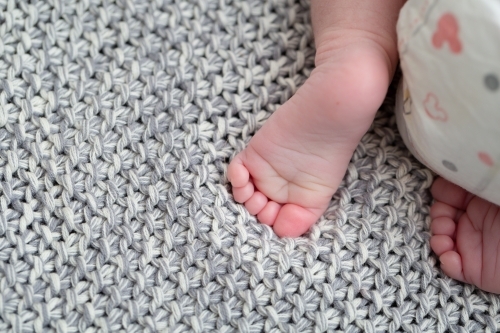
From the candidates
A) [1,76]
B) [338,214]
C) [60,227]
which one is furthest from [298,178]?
[1,76]

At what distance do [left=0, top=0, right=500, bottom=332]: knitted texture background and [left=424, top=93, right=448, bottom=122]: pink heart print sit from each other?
15cm

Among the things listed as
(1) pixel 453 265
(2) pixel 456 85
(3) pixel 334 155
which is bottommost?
(1) pixel 453 265

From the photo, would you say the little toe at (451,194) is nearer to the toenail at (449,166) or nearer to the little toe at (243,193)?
the toenail at (449,166)

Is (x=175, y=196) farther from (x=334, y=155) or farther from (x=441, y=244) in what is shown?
(x=441, y=244)

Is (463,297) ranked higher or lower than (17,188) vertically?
lower

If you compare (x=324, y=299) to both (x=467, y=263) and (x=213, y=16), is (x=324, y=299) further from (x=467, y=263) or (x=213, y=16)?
(x=213, y=16)

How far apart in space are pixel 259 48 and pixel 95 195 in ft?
1.04

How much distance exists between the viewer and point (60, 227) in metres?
0.67

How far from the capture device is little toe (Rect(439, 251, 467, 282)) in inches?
27.0

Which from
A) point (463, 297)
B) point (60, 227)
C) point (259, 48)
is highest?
point (259, 48)

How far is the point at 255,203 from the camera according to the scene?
708 mm

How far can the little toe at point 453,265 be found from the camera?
69 centimetres

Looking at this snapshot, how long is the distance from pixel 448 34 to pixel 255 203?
1.03 feet

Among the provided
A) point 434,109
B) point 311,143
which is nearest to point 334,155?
point 311,143
